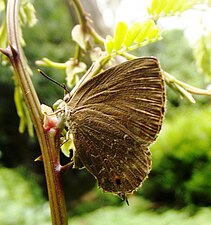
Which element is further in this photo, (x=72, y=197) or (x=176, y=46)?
(x=176, y=46)

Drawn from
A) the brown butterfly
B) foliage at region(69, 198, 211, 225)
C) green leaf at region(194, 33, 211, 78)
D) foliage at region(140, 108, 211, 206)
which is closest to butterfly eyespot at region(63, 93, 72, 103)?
the brown butterfly

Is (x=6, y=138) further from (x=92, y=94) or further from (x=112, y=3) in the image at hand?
(x=92, y=94)

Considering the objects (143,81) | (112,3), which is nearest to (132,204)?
(143,81)

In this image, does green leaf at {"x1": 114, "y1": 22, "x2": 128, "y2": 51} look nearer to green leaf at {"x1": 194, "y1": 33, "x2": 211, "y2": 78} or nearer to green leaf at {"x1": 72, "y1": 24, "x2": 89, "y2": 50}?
green leaf at {"x1": 72, "y1": 24, "x2": 89, "y2": 50}

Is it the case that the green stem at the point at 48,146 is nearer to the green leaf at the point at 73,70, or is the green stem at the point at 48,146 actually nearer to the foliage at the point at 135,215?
the green leaf at the point at 73,70

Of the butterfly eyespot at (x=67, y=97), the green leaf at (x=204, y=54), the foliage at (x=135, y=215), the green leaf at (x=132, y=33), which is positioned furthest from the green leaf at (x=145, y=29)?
the foliage at (x=135, y=215)

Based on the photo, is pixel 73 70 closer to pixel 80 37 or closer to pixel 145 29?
pixel 80 37
